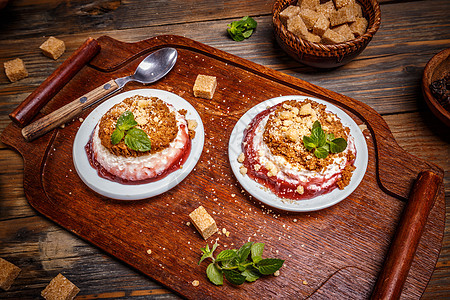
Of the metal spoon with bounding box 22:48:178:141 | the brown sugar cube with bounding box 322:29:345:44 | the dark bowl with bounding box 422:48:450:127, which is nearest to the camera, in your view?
the dark bowl with bounding box 422:48:450:127

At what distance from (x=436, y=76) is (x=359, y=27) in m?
0.68

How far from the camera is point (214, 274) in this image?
202cm

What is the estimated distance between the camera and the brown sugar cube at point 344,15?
2652 mm

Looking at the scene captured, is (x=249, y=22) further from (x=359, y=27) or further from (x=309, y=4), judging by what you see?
(x=359, y=27)

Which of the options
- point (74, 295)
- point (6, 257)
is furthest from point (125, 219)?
point (6, 257)

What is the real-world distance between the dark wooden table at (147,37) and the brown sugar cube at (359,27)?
282mm

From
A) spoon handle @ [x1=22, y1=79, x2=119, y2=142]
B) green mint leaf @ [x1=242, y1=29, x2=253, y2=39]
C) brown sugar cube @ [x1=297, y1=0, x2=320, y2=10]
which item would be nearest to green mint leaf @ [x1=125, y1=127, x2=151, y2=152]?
spoon handle @ [x1=22, y1=79, x2=119, y2=142]

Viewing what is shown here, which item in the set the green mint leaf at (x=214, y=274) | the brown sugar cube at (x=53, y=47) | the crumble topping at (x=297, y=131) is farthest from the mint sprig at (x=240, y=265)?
the brown sugar cube at (x=53, y=47)

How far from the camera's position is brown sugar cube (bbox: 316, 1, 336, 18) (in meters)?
2.73

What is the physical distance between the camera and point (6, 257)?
2.31 m

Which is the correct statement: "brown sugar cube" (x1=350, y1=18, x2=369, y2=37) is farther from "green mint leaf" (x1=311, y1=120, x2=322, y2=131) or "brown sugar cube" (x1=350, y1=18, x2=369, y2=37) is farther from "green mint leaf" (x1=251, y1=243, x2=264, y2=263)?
"green mint leaf" (x1=251, y1=243, x2=264, y2=263)

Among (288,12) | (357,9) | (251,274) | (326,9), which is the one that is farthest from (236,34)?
(251,274)

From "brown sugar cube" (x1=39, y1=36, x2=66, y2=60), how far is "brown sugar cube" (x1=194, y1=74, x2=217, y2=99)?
1.32 m

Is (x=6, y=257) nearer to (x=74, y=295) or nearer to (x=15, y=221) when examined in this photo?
(x=15, y=221)
